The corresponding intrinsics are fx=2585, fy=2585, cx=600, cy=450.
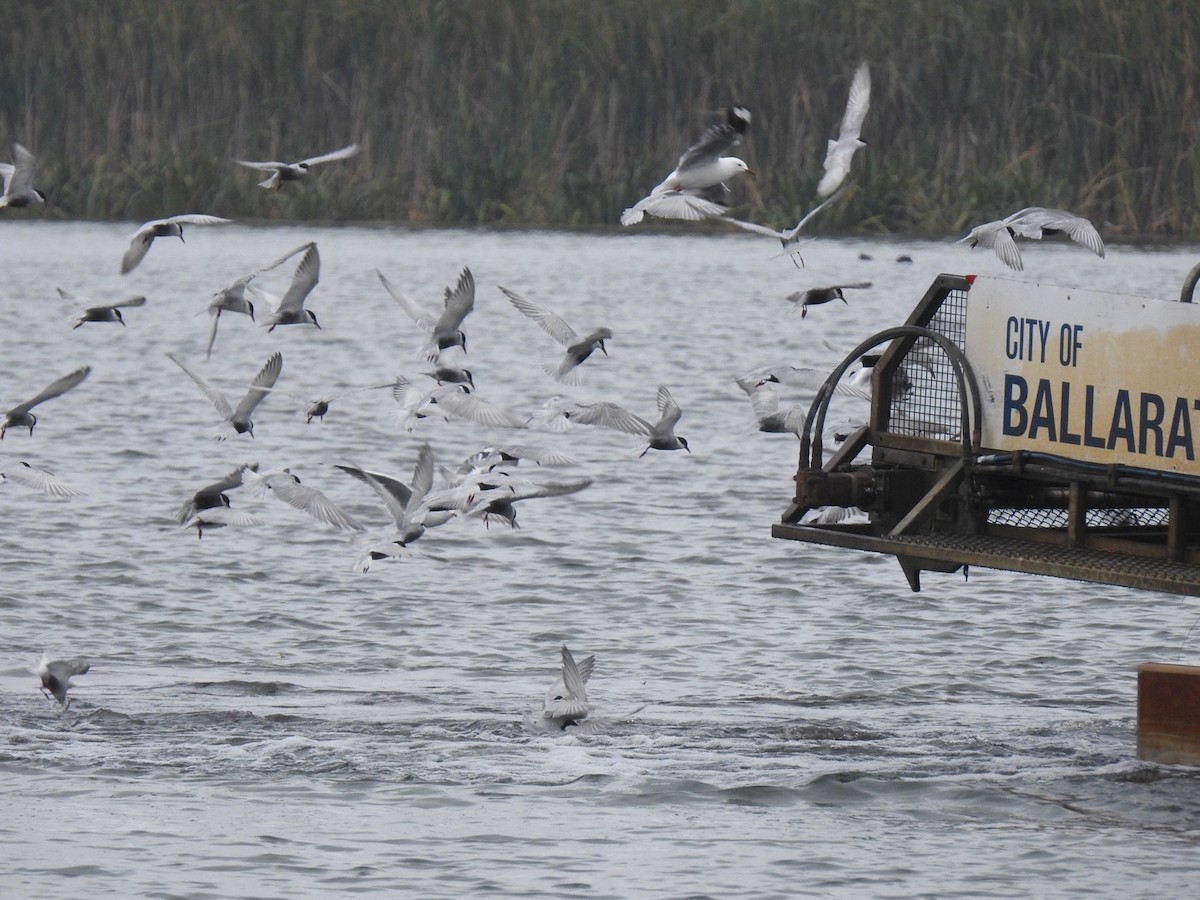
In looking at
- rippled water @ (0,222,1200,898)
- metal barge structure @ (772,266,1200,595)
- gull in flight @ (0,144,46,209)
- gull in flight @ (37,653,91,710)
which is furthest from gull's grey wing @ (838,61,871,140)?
gull in flight @ (37,653,91,710)

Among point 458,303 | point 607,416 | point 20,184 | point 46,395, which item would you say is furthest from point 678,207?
point 20,184

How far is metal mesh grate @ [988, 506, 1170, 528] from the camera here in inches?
465

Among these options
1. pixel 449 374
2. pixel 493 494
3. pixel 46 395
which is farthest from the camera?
pixel 449 374

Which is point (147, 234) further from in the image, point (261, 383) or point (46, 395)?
point (46, 395)

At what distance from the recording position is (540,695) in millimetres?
12031

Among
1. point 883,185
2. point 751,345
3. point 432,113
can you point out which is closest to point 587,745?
point 751,345

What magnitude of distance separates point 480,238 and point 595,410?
27.1 metres

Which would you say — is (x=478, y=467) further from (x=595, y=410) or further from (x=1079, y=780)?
(x=1079, y=780)

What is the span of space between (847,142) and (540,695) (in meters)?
4.75

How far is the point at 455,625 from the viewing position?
13969 millimetres

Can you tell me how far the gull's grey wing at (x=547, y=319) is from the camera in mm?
14555

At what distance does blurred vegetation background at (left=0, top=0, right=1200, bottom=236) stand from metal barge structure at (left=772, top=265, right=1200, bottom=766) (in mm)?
24528

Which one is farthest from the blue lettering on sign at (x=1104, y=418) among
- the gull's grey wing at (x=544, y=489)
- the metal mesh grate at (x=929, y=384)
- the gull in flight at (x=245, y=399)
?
the gull in flight at (x=245, y=399)

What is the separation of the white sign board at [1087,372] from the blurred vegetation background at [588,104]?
24865 millimetres
